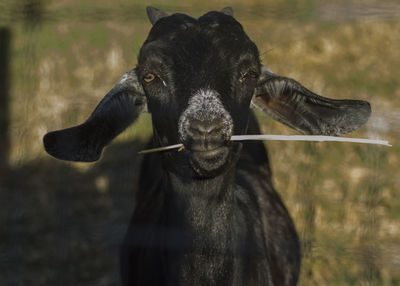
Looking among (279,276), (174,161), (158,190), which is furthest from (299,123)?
(158,190)

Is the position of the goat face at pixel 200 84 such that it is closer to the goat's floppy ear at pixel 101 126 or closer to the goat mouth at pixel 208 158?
the goat mouth at pixel 208 158

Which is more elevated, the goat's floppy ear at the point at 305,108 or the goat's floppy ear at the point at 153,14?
the goat's floppy ear at the point at 153,14

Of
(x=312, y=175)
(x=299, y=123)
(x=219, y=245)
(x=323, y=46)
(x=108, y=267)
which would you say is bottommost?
(x=108, y=267)

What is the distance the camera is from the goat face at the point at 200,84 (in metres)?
2.19

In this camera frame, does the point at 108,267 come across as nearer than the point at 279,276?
No

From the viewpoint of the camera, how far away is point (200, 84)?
232cm

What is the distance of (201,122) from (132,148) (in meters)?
2.80

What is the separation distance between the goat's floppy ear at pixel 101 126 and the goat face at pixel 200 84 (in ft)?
0.42

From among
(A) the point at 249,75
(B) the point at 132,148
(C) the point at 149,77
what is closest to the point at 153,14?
(C) the point at 149,77

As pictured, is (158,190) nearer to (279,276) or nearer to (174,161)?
(279,276)

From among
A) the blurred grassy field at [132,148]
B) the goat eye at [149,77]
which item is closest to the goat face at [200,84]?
the goat eye at [149,77]

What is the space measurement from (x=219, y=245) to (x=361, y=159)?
2.51m

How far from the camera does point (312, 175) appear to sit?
4277mm

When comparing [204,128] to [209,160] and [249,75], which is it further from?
[249,75]
